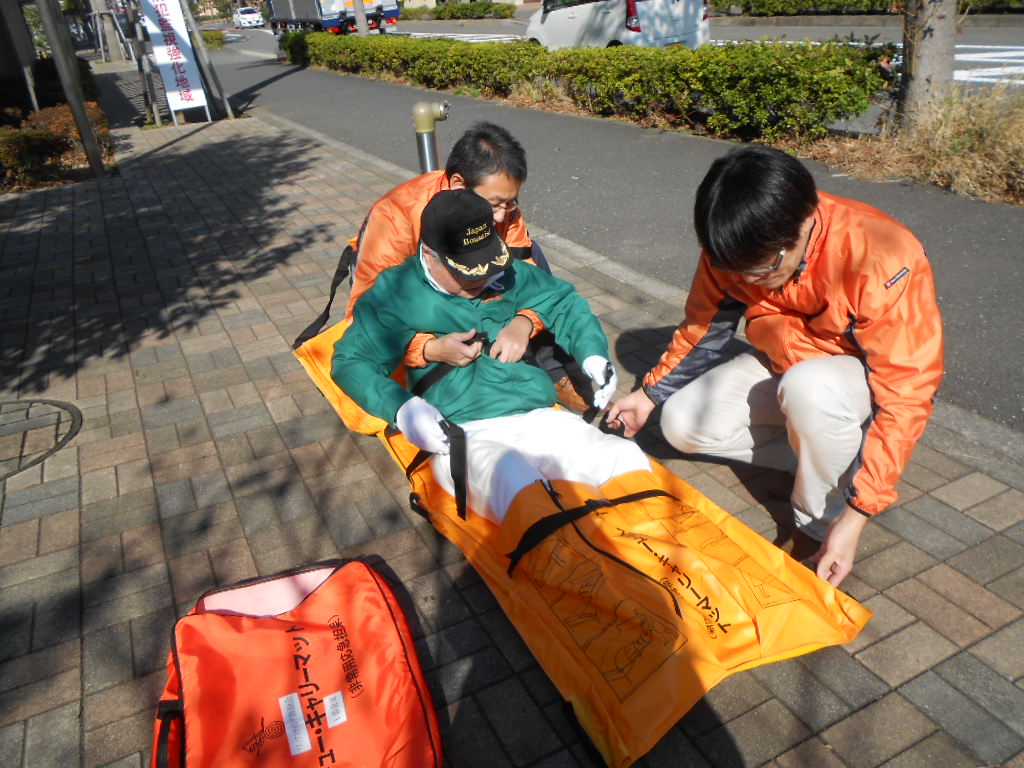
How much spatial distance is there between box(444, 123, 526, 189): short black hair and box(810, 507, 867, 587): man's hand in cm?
182

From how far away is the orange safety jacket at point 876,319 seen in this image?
225 centimetres

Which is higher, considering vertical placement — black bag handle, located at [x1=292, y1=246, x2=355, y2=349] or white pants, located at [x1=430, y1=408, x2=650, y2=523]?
black bag handle, located at [x1=292, y1=246, x2=355, y2=349]

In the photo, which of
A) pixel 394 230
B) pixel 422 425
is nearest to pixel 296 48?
pixel 394 230

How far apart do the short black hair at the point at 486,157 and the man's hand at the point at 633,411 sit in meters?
1.03

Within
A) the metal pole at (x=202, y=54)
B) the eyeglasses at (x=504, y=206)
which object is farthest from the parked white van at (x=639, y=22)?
the eyeglasses at (x=504, y=206)

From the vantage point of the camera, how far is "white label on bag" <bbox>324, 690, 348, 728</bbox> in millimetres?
1985

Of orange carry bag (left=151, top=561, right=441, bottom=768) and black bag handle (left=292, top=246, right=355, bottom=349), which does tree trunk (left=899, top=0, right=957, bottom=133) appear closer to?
black bag handle (left=292, top=246, right=355, bottom=349)

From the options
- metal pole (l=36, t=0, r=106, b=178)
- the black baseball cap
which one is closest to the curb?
metal pole (l=36, t=0, r=106, b=178)

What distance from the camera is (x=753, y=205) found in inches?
83.7

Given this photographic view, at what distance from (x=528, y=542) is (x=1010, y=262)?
15.0 ft

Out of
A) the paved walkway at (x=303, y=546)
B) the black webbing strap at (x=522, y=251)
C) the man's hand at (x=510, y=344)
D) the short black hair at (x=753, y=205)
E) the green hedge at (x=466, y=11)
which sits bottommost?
the paved walkway at (x=303, y=546)

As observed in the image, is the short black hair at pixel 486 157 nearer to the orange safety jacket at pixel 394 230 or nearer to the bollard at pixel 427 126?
the orange safety jacket at pixel 394 230

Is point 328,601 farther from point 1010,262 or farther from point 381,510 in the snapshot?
point 1010,262

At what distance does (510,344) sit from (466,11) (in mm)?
36883
